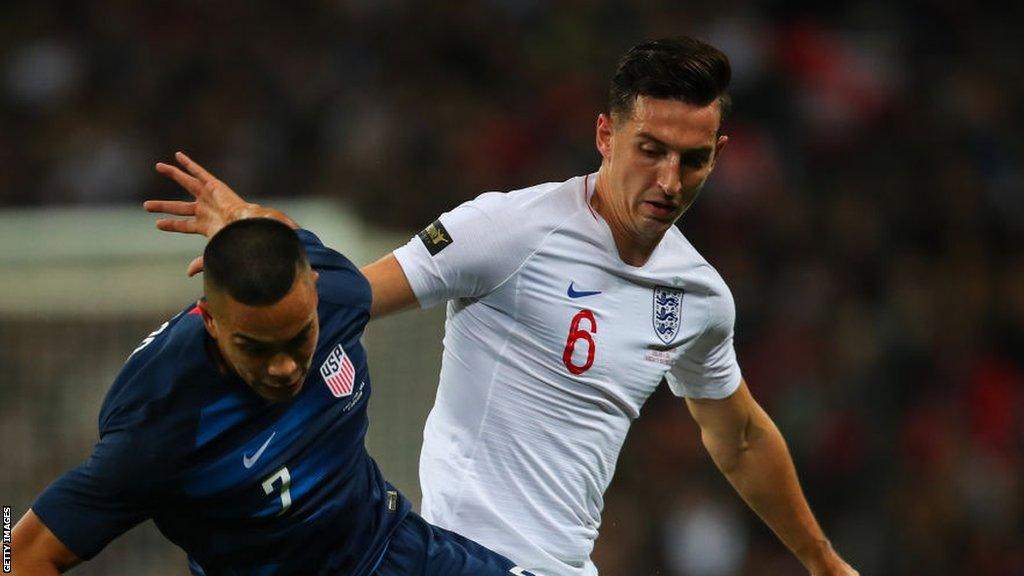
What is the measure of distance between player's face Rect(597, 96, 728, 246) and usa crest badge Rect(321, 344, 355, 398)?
2.54 ft

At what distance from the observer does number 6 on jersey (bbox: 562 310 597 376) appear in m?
3.51

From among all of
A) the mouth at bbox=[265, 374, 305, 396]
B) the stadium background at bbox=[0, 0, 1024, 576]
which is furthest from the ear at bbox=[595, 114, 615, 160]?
the stadium background at bbox=[0, 0, 1024, 576]

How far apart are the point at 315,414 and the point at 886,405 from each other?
5.49m

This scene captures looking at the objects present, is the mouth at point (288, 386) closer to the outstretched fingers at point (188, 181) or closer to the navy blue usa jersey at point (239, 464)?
the navy blue usa jersey at point (239, 464)

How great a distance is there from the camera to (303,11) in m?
10.4

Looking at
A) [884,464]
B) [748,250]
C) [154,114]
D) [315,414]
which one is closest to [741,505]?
[884,464]

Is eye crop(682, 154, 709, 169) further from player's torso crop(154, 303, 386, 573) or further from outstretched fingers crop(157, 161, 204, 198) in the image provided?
outstretched fingers crop(157, 161, 204, 198)

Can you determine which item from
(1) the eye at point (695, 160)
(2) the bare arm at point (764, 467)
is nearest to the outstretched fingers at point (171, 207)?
(1) the eye at point (695, 160)

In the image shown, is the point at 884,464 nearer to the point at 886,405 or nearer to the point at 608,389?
the point at 886,405

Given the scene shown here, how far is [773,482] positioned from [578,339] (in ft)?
2.59

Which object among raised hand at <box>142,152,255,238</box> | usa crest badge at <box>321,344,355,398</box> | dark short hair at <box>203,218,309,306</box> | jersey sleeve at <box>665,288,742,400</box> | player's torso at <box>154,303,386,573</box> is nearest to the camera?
dark short hair at <box>203,218,309,306</box>

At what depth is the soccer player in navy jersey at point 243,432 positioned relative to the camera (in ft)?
8.88

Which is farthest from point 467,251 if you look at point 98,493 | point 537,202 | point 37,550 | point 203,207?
point 37,550

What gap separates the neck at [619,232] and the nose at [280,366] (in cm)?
104
